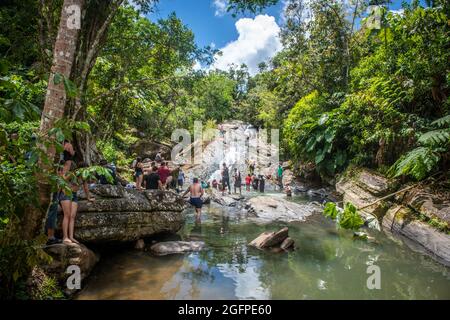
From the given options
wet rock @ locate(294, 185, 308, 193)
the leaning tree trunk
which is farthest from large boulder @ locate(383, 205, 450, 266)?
wet rock @ locate(294, 185, 308, 193)

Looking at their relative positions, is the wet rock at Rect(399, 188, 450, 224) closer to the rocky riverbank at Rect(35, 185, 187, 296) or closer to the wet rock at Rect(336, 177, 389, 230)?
the wet rock at Rect(336, 177, 389, 230)

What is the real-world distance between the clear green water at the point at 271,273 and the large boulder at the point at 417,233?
302mm

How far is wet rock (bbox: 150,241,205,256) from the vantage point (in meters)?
7.23

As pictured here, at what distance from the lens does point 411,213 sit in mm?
8852

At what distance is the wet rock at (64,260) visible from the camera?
4887 mm

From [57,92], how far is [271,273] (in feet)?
16.5

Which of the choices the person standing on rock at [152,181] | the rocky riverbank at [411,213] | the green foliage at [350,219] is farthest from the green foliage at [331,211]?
the person standing on rock at [152,181]

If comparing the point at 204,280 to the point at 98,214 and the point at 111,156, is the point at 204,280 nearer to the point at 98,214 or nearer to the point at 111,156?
the point at 98,214

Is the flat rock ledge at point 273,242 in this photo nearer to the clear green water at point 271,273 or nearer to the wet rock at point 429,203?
the clear green water at point 271,273

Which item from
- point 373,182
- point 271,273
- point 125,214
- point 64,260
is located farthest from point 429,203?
point 64,260

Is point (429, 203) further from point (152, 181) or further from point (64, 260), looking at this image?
point (64, 260)

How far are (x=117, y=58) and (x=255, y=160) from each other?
61.5 feet

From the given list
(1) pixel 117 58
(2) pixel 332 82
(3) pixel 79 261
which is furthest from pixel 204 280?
(2) pixel 332 82

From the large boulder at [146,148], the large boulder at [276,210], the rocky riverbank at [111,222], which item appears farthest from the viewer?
the large boulder at [146,148]
